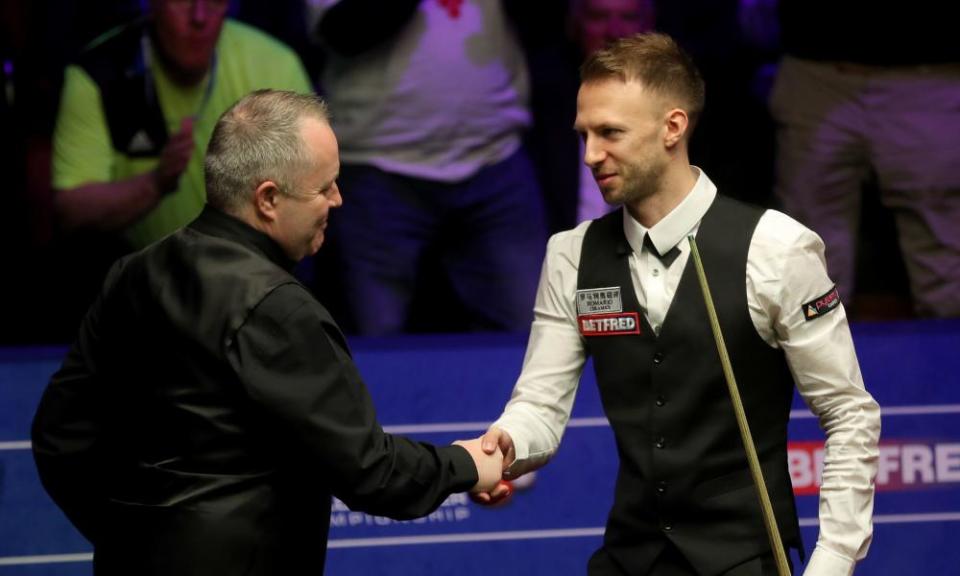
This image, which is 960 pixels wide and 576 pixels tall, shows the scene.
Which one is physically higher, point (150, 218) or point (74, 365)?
point (74, 365)

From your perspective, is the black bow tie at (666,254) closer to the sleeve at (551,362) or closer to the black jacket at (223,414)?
the sleeve at (551,362)

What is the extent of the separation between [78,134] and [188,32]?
17.3 inches

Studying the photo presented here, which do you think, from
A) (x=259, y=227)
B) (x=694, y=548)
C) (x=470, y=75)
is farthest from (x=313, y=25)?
(x=694, y=548)

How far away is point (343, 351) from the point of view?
98.3 inches

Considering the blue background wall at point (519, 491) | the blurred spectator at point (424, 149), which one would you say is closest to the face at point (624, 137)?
the blue background wall at point (519, 491)

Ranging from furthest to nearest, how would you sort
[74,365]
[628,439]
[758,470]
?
[628,439] < [74,365] < [758,470]

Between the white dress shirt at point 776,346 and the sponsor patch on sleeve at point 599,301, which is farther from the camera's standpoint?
the sponsor patch on sleeve at point 599,301

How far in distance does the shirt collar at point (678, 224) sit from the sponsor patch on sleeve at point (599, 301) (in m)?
0.10

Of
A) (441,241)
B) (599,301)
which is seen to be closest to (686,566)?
(599,301)

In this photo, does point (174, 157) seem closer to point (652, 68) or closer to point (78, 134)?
point (78, 134)

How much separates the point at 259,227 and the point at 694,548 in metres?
0.98

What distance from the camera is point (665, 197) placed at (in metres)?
2.79

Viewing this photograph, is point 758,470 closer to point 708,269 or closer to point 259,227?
point 708,269

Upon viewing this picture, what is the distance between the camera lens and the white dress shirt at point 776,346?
8.32 feet
